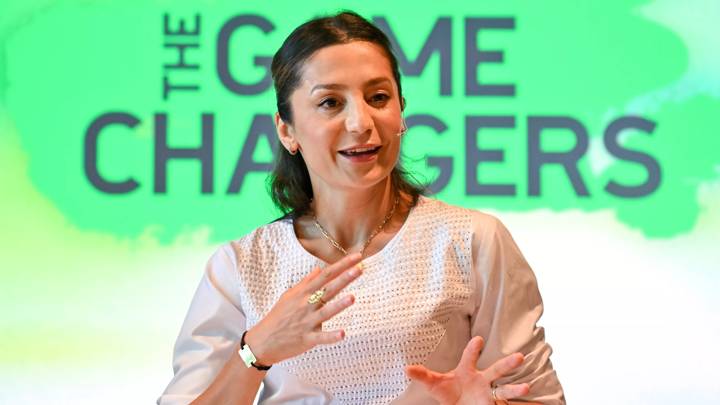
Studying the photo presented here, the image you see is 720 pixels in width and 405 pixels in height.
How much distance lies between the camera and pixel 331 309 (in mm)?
1749

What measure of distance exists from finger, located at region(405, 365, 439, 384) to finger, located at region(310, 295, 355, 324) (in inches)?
5.4

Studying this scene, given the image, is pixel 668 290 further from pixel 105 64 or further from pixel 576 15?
pixel 105 64

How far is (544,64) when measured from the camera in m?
3.53

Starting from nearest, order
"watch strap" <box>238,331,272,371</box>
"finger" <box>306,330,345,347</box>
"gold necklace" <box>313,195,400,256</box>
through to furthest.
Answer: "finger" <box>306,330,345,347</box>
"watch strap" <box>238,331,272,371</box>
"gold necklace" <box>313,195,400,256</box>

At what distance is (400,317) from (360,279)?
123mm

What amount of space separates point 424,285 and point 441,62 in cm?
164

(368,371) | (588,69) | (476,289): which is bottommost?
(368,371)

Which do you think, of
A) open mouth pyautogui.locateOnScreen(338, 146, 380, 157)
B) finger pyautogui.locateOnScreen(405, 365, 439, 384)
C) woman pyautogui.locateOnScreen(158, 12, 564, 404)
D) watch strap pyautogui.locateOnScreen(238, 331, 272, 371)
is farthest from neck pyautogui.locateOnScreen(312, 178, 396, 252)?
finger pyautogui.locateOnScreen(405, 365, 439, 384)

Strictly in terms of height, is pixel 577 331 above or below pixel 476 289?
below

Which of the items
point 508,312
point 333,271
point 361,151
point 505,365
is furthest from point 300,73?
point 505,365

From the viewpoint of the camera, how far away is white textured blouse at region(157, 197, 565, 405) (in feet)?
6.53

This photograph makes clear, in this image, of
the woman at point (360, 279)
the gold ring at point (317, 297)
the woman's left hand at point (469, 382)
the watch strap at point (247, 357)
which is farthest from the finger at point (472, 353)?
the watch strap at point (247, 357)

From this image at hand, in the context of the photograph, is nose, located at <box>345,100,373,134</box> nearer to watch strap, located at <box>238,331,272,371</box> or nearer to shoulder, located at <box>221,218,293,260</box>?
shoulder, located at <box>221,218,293,260</box>

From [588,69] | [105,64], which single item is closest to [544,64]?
[588,69]
